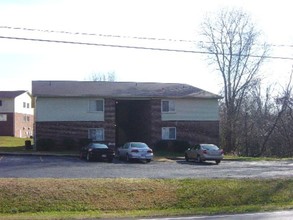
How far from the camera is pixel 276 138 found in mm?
66125

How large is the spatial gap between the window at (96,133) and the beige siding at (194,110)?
6386 mm

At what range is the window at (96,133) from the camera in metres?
48.6

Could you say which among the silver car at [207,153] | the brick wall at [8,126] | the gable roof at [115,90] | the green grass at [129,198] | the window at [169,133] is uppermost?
the gable roof at [115,90]

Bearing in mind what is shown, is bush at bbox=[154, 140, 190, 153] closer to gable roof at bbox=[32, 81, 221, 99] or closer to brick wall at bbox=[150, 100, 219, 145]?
brick wall at bbox=[150, 100, 219, 145]

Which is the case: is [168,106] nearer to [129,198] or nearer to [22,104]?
[129,198]

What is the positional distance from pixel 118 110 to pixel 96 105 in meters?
6.61

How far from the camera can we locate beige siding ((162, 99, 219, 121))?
50750 millimetres

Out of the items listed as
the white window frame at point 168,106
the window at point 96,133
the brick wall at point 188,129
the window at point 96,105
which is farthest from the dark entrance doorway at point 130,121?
the window at point 96,133

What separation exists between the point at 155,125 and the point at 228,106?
50.5 feet

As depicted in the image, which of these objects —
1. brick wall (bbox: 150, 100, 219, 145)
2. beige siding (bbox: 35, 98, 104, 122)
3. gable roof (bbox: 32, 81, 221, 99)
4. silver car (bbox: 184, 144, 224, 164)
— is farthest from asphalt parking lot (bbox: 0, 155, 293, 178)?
brick wall (bbox: 150, 100, 219, 145)

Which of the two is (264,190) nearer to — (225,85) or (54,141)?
(54,141)

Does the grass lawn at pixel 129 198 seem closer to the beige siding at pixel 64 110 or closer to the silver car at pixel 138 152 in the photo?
the silver car at pixel 138 152

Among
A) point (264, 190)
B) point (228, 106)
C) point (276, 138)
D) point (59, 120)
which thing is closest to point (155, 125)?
point (59, 120)

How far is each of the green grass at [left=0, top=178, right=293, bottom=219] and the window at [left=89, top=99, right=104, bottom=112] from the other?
97.0ft
